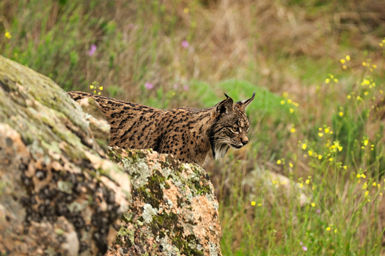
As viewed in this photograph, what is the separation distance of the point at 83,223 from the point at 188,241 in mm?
1106

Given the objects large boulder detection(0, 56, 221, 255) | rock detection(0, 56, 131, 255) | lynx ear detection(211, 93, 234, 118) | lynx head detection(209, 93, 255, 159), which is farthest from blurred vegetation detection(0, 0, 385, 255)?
rock detection(0, 56, 131, 255)

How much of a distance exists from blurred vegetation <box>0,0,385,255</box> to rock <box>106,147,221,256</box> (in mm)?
951

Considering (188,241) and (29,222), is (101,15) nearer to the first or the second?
(188,241)

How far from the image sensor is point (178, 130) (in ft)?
15.2

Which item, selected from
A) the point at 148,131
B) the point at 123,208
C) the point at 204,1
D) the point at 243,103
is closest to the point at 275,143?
the point at 243,103

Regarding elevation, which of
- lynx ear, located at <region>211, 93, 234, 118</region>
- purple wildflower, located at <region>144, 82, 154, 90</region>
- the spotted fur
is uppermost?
purple wildflower, located at <region>144, 82, 154, 90</region>

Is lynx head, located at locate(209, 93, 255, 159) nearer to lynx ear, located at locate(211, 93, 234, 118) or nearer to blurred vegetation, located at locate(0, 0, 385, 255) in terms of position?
lynx ear, located at locate(211, 93, 234, 118)

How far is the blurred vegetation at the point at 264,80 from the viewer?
15.2 feet

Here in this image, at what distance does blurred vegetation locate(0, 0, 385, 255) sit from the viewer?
15.2 ft

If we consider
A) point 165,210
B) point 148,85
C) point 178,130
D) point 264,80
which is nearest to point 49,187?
point 165,210

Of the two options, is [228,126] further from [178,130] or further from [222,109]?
[178,130]

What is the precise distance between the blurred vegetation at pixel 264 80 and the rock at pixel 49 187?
1.83 metres

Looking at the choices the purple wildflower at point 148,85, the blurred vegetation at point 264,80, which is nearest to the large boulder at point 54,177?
the blurred vegetation at point 264,80

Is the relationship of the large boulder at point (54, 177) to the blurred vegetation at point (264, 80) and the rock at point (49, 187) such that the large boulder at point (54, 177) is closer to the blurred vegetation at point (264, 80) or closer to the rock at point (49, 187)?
the rock at point (49, 187)
